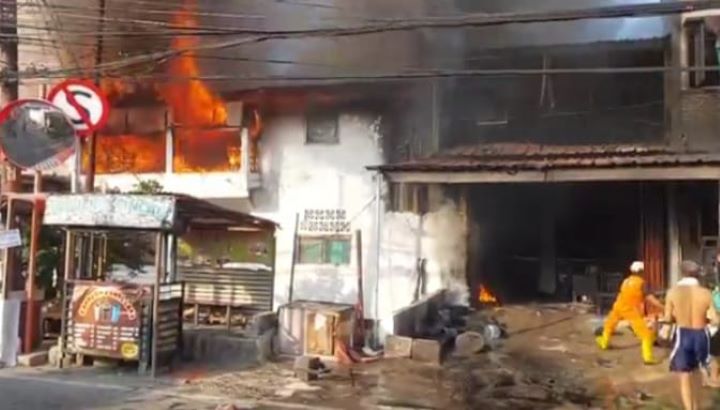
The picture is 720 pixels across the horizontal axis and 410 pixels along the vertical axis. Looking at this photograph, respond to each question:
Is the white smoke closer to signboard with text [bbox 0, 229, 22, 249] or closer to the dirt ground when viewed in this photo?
the dirt ground

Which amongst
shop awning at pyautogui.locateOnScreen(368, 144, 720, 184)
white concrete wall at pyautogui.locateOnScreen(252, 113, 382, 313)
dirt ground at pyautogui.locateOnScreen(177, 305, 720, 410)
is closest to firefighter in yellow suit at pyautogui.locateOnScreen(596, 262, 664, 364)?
dirt ground at pyautogui.locateOnScreen(177, 305, 720, 410)

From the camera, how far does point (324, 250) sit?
14.8 m

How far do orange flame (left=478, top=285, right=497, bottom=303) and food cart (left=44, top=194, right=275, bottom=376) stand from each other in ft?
19.0

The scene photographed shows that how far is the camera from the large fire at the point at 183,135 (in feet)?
51.0

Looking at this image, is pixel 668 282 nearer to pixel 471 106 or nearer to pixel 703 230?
pixel 703 230

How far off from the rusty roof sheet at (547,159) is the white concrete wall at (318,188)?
978 mm

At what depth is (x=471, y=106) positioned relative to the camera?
16.2 m

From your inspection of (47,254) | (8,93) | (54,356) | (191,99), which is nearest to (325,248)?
(191,99)

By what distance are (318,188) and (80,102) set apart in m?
4.68

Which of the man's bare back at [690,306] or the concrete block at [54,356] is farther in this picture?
the concrete block at [54,356]

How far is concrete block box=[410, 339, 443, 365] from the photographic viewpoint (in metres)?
11.6

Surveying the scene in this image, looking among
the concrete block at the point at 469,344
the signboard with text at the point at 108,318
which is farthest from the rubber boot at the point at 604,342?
the signboard with text at the point at 108,318

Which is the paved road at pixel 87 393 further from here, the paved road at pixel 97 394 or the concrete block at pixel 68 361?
the concrete block at pixel 68 361

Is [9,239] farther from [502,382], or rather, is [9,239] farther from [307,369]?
[502,382]
